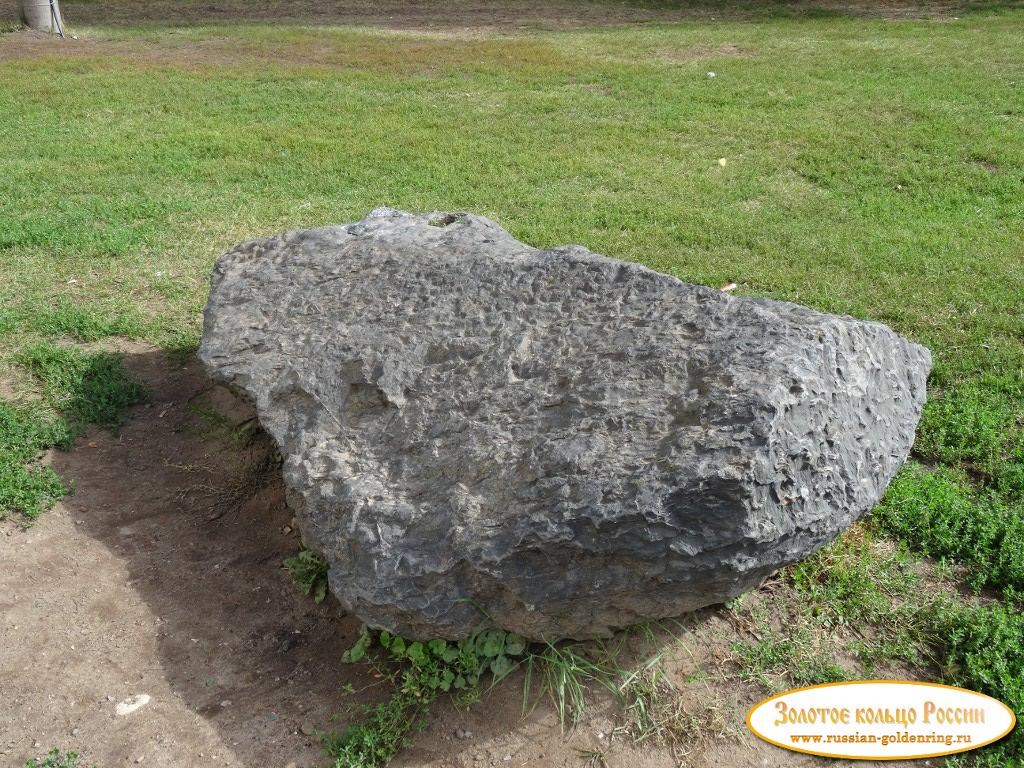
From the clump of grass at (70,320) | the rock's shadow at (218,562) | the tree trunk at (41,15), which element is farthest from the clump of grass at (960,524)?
the tree trunk at (41,15)

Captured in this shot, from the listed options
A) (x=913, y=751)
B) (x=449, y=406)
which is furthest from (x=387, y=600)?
(x=913, y=751)

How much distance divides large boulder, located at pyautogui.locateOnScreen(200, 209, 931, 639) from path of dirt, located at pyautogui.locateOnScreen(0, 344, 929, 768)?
1.24 ft

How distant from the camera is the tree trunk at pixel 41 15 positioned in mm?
16297

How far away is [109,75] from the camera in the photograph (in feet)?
42.0

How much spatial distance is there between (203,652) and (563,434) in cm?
160

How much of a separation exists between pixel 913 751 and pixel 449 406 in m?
1.95

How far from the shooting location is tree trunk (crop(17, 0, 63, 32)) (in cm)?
1630

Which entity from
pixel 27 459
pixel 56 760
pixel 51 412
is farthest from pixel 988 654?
pixel 51 412

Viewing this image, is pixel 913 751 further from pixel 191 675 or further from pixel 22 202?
pixel 22 202

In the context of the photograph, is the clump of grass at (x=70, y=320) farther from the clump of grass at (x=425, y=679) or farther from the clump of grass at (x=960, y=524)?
the clump of grass at (x=960, y=524)

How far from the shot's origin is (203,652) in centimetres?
343

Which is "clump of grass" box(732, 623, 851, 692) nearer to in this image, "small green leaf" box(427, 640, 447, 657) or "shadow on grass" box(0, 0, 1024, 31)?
"small green leaf" box(427, 640, 447, 657)

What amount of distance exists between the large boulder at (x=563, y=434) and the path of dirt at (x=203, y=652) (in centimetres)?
38

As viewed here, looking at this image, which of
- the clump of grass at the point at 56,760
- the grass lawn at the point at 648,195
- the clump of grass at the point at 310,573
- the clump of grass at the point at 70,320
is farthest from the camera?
the clump of grass at the point at 70,320
